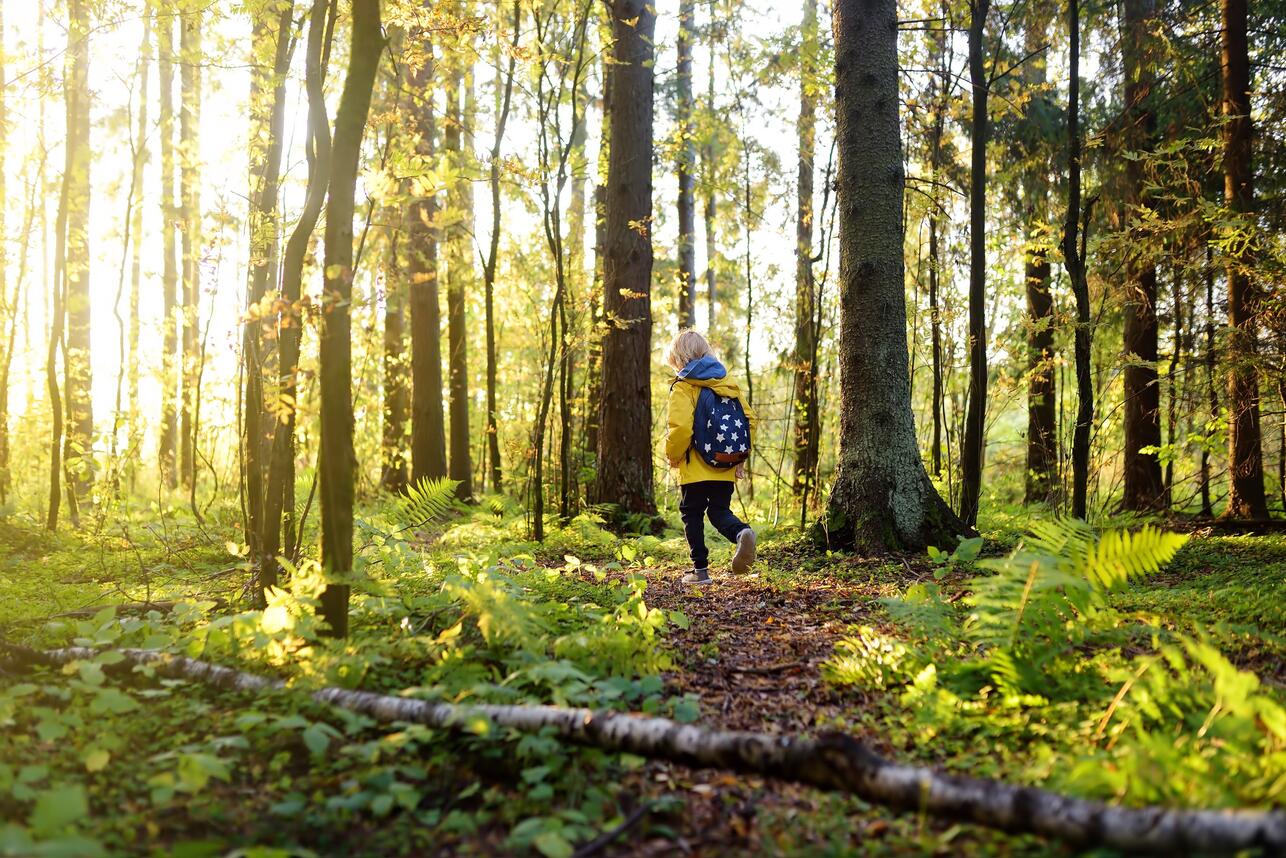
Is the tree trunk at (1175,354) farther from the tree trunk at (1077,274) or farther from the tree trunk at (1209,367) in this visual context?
the tree trunk at (1077,274)

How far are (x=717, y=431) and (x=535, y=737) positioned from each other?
378cm

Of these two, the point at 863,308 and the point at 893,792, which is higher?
the point at 863,308

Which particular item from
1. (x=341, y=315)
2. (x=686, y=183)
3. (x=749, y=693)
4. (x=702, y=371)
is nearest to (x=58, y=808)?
(x=341, y=315)

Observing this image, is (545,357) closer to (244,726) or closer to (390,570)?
(390,570)

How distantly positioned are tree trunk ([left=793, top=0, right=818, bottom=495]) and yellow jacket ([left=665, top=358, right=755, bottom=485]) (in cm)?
318

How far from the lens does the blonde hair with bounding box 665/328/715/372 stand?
6.37 meters

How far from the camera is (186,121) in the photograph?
17.0m

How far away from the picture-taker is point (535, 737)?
2.65 m

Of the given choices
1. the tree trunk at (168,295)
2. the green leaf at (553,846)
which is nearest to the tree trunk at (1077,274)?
the green leaf at (553,846)

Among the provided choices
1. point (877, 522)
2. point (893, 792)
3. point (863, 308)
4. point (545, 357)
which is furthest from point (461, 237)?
point (893, 792)

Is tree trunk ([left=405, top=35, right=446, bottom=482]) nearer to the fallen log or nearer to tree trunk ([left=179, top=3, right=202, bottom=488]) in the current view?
tree trunk ([left=179, top=3, right=202, bottom=488])

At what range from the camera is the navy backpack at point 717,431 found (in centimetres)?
617

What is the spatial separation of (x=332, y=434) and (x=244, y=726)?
124cm

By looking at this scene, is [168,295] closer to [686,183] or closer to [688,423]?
[686,183]
